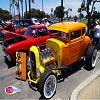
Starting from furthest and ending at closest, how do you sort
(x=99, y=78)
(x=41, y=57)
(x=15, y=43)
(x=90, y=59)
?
(x=15, y=43)
(x=90, y=59)
(x=99, y=78)
(x=41, y=57)

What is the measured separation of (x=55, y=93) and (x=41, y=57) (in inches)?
49.0

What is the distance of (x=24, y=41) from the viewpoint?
A: 934 cm

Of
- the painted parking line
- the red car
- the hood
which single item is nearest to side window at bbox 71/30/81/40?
the painted parking line

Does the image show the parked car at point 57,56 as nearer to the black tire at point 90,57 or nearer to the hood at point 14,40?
the black tire at point 90,57

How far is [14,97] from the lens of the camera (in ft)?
20.0

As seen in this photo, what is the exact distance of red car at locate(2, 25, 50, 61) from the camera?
8828 mm

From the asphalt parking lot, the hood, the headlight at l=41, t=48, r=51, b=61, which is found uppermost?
the hood

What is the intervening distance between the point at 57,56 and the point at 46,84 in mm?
1376

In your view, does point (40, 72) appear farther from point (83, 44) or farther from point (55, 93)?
point (83, 44)

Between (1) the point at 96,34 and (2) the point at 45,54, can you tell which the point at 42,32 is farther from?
(2) the point at 45,54

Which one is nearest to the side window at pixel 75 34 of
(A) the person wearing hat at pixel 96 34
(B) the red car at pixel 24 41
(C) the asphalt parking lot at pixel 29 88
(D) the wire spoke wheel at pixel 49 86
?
(C) the asphalt parking lot at pixel 29 88

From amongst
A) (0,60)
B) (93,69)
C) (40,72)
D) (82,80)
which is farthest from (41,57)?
(0,60)

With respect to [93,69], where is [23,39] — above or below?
above

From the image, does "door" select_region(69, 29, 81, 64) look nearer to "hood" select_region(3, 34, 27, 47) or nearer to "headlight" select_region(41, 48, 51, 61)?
"headlight" select_region(41, 48, 51, 61)
